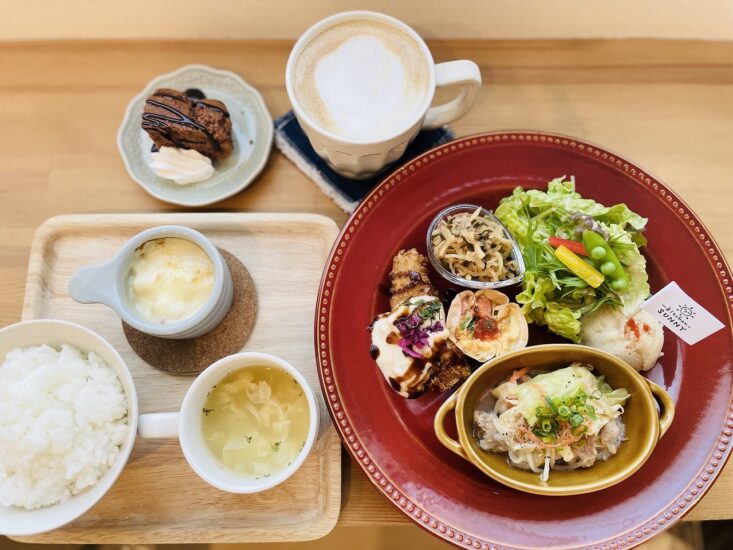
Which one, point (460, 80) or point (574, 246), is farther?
point (574, 246)

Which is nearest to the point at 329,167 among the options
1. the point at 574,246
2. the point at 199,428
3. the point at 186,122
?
the point at 186,122

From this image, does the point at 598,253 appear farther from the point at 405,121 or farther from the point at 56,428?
the point at 56,428

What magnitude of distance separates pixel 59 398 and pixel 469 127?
1.52 metres

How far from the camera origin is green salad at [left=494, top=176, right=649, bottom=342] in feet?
5.90

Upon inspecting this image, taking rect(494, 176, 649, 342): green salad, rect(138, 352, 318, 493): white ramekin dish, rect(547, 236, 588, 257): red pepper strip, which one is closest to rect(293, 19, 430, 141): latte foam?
rect(494, 176, 649, 342): green salad

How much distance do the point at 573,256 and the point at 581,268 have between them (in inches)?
1.6

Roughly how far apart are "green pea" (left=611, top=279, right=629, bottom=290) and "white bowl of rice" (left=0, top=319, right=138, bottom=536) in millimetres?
1369

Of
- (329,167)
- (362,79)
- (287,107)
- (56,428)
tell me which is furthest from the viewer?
(287,107)

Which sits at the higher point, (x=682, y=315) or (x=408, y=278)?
(x=682, y=315)

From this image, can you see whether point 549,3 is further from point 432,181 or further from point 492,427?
point 492,427

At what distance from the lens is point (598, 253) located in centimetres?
177

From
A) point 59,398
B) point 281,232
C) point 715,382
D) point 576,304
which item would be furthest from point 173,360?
point 715,382

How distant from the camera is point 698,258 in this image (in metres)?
1.82

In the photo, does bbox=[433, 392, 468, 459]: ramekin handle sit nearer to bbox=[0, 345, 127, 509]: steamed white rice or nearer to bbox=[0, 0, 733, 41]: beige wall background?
bbox=[0, 345, 127, 509]: steamed white rice
